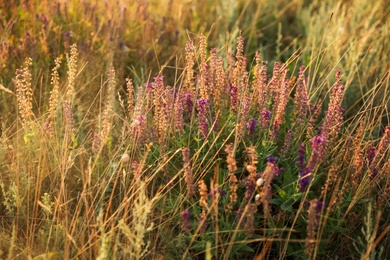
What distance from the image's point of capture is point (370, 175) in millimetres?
2295

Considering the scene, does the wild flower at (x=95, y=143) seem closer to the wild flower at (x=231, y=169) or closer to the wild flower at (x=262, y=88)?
the wild flower at (x=231, y=169)

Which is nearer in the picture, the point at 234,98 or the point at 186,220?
the point at 186,220

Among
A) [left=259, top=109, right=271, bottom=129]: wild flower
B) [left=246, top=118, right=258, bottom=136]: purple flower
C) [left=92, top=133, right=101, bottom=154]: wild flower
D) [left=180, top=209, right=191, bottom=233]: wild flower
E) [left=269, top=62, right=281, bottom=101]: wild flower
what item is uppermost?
[left=269, top=62, right=281, bottom=101]: wild flower

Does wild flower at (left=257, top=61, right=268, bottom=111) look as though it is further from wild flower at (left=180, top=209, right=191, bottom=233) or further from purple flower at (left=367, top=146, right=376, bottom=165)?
wild flower at (left=180, top=209, right=191, bottom=233)

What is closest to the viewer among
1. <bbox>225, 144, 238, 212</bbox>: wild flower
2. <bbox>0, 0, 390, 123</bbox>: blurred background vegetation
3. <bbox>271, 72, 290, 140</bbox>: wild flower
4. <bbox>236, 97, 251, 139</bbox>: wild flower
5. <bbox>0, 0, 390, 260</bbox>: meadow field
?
<bbox>225, 144, 238, 212</bbox>: wild flower

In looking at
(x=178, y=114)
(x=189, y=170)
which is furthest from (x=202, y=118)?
(x=189, y=170)

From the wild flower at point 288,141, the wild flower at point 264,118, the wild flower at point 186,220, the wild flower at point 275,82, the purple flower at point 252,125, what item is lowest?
the wild flower at point 186,220

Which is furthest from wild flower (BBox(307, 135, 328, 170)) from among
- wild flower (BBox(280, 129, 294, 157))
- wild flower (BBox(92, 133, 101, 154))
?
wild flower (BBox(92, 133, 101, 154))

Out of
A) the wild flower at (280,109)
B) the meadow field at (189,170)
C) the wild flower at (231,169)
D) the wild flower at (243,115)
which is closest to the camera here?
the wild flower at (231,169)

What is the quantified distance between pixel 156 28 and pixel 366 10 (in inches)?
69.0

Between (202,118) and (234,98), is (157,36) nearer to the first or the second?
(234,98)

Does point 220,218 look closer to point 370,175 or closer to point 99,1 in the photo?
point 370,175

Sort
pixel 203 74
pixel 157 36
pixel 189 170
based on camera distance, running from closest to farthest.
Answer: pixel 189 170
pixel 203 74
pixel 157 36

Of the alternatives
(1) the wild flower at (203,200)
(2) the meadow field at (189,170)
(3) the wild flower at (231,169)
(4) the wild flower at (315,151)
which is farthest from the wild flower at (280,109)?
(1) the wild flower at (203,200)
